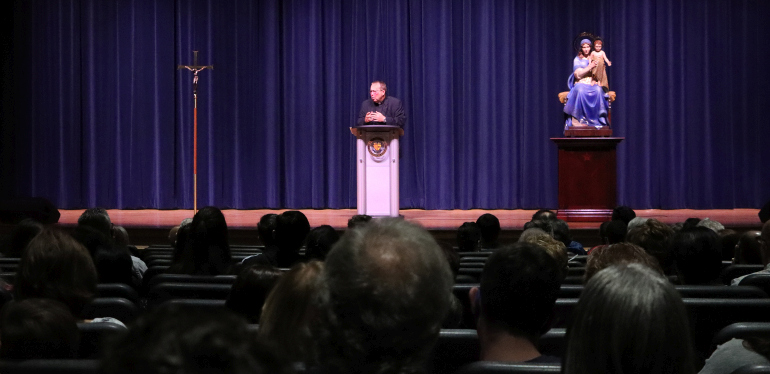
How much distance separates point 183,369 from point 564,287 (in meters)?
2.73

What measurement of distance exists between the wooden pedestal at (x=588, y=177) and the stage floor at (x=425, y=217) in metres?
0.27

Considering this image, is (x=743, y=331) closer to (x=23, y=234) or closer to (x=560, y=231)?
(x=560, y=231)

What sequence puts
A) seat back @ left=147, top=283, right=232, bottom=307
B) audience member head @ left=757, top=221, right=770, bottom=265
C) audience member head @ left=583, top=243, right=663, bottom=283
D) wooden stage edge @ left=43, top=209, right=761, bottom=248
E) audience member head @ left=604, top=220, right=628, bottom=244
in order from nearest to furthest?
audience member head @ left=583, top=243, right=663, bottom=283, seat back @ left=147, top=283, right=232, bottom=307, audience member head @ left=757, top=221, right=770, bottom=265, audience member head @ left=604, top=220, right=628, bottom=244, wooden stage edge @ left=43, top=209, right=761, bottom=248

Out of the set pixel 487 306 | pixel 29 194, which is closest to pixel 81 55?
pixel 29 194

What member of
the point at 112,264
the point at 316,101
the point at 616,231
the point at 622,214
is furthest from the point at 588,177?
the point at 112,264

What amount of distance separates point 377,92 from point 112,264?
242 inches

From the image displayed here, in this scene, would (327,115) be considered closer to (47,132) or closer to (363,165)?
(363,165)

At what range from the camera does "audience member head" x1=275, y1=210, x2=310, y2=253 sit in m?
4.11

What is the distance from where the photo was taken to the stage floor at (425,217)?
9.13 m

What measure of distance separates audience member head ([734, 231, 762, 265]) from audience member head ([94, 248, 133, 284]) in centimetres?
299

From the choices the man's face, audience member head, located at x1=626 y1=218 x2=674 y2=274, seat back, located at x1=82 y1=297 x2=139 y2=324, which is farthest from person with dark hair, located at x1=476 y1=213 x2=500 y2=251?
the man's face

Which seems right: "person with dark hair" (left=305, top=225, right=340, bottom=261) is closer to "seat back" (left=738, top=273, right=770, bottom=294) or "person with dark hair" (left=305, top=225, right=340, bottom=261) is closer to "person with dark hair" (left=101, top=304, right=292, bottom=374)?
"seat back" (left=738, top=273, right=770, bottom=294)

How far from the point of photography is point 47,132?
12852 millimetres

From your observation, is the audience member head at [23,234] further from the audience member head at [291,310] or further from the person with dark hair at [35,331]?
the audience member head at [291,310]
